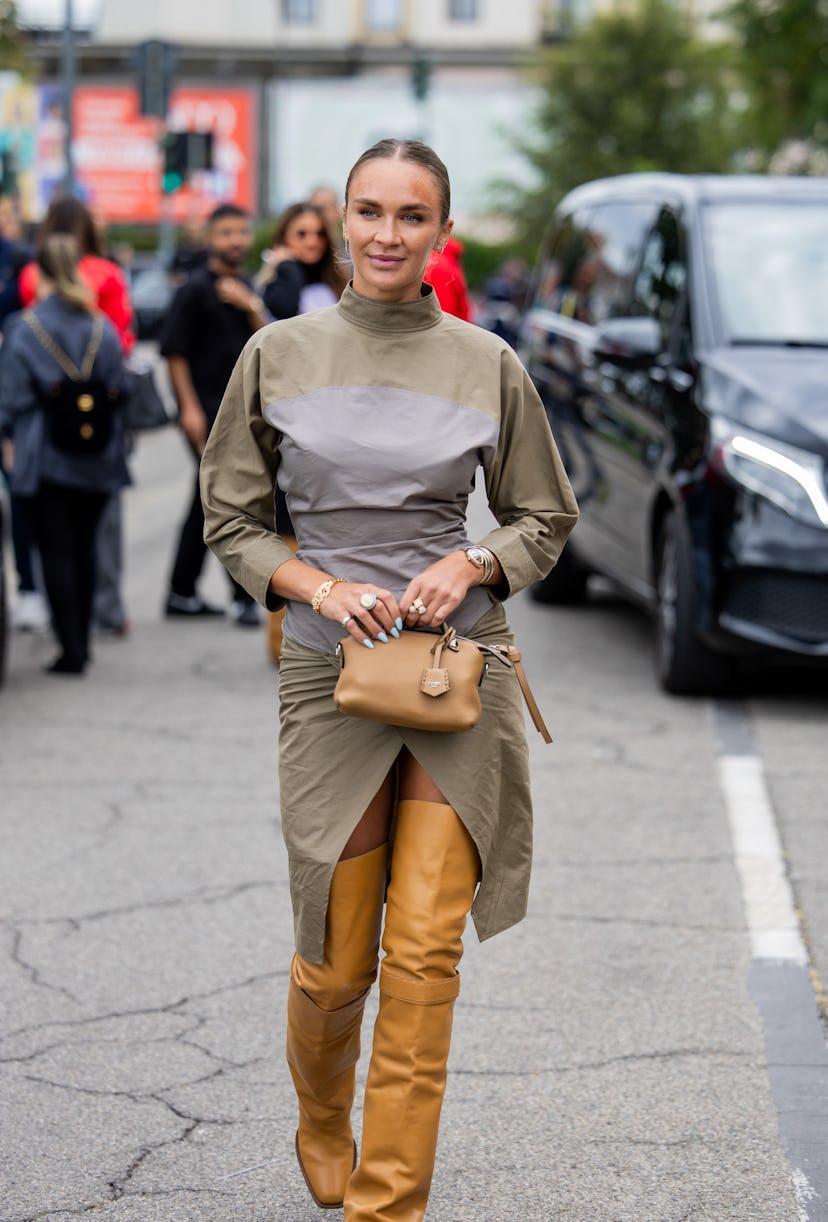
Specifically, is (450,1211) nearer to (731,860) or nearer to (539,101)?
(731,860)

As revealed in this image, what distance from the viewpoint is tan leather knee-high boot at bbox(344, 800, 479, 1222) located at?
3252 millimetres

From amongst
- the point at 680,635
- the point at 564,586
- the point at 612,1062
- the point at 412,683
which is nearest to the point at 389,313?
the point at 412,683

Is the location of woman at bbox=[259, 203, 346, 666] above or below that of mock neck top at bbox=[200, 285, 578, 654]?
below

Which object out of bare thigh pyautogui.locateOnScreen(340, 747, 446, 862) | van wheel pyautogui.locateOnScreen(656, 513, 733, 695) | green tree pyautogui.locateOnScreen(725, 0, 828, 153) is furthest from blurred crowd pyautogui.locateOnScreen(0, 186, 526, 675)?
green tree pyautogui.locateOnScreen(725, 0, 828, 153)

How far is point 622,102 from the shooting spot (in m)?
41.5

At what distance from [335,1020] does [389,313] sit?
3.81 ft

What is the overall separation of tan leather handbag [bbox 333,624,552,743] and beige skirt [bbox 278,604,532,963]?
0.41ft

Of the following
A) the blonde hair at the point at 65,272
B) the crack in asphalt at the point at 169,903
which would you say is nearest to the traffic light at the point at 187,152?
the blonde hair at the point at 65,272

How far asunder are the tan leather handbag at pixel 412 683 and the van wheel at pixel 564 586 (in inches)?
290

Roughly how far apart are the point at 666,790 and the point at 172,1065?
2862 millimetres

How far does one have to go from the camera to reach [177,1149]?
12.9 ft

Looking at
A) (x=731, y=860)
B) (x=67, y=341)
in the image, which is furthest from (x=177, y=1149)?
(x=67, y=341)

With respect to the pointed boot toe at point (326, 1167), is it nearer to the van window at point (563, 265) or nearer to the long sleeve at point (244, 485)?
the long sleeve at point (244, 485)

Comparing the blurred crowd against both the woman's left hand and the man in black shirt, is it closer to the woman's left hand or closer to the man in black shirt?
the man in black shirt
